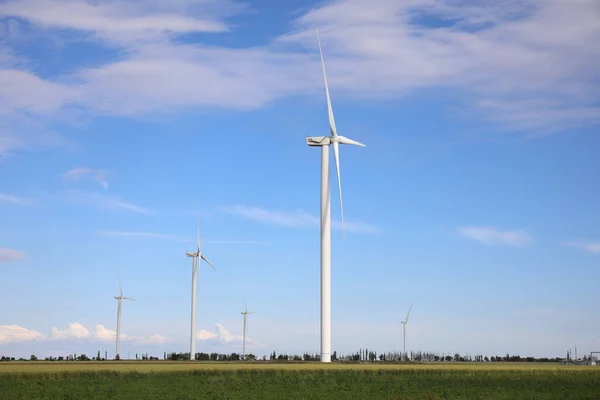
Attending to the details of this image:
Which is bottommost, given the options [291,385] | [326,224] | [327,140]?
[291,385]

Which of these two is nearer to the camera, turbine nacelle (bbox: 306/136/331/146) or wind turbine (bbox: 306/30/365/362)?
wind turbine (bbox: 306/30/365/362)

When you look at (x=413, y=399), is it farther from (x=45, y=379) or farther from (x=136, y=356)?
(x=136, y=356)

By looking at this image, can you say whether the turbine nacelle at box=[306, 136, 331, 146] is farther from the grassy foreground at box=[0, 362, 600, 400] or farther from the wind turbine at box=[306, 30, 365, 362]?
the grassy foreground at box=[0, 362, 600, 400]

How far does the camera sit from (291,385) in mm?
80875

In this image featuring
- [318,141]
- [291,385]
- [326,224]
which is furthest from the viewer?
[318,141]

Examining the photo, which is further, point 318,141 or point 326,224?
point 318,141

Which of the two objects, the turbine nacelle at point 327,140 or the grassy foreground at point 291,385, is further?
the turbine nacelle at point 327,140

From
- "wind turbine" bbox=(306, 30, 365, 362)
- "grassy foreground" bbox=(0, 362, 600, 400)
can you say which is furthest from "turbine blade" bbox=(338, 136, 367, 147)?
"grassy foreground" bbox=(0, 362, 600, 400)

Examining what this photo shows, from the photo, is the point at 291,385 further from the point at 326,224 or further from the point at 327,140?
the point at 327,140

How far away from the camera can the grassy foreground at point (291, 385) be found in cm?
6969

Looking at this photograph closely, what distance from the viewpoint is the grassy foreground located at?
2744 inches

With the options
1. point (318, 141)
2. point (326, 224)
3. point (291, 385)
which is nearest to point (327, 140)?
point (318, 141)

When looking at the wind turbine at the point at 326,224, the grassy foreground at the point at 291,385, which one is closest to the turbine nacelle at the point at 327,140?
the wind turbine at the point at 326,224

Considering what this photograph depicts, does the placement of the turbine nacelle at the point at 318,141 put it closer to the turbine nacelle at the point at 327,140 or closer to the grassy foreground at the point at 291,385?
the turbine nacelle at the point at 327,140
